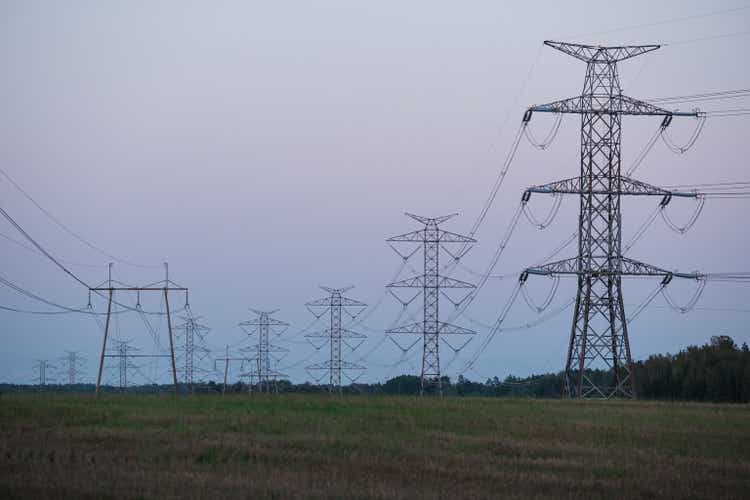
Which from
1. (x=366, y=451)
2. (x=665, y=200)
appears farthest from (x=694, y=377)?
(x=366, y=451)

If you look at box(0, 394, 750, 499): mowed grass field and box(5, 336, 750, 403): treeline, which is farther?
box(5, 336, 750, 403): treeline

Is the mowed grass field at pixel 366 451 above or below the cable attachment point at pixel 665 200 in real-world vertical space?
below

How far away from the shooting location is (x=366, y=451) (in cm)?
2831

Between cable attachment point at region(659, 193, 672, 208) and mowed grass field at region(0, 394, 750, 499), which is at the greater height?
cable attachment point at region(659, 193, 672, 208)

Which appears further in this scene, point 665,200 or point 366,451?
point 665,200

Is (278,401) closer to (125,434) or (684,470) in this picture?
(125,434)

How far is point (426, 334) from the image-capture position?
61.8 meters

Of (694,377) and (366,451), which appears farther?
(694,377)

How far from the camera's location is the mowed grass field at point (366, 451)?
22.1 metres

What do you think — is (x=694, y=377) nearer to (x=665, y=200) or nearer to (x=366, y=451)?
(x=665, y=200)

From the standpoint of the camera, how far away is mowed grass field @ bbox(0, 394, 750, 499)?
22141mm

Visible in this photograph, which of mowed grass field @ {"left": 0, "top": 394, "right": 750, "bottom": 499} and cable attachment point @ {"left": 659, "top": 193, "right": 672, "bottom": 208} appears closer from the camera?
mowed grass field @ {"left": 0, "top": 394, "right": 750, "bottom": 499}

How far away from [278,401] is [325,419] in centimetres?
1073

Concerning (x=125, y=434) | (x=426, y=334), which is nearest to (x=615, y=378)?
(x=426, y=334)
